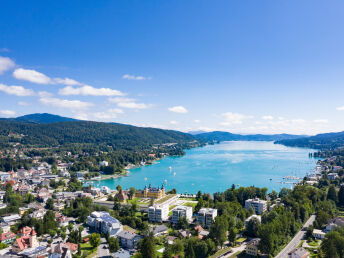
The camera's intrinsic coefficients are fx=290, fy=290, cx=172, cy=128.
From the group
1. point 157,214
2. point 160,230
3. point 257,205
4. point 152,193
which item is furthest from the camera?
point 152,193

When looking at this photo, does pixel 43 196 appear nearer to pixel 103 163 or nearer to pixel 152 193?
pixel 152 193

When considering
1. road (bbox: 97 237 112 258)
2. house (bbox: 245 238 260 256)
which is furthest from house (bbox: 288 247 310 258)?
road (bbox: 97 237 112 258)

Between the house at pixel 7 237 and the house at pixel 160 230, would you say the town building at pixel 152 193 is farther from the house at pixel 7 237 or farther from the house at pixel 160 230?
the house at pixel 7 237

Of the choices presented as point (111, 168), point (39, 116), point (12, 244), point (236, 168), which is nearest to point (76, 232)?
point (12, 244)

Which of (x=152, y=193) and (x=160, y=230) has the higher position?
(x=152, y=193)

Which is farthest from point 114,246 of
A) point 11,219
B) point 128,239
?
point 11,219

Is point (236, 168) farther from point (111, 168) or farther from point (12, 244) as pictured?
point (12, 244)

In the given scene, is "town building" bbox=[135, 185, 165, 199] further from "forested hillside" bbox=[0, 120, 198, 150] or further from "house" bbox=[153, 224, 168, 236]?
"forested hillside" bbox=[0, 120, 198, 150]

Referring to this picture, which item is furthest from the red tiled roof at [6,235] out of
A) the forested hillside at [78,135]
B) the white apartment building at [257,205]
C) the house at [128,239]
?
the forested hillside at [78,135]
